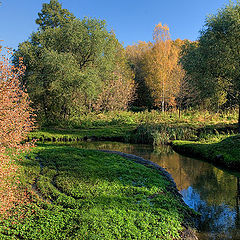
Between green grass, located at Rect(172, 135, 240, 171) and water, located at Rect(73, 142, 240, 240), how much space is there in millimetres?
853

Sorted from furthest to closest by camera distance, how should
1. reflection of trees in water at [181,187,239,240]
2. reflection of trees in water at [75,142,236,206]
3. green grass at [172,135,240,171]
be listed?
green grass at [172,135,240,171] → reflection of trees in water at [75,142,236,206] → reflection of trees in water at [181,187,239,240]

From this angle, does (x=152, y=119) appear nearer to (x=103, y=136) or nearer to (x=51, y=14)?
(x=103, y=136)

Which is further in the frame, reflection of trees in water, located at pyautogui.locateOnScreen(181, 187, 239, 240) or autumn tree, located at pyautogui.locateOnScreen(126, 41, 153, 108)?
autumn tree, located at pyautogui.locateOnScreen(126, 41, 153, 108)

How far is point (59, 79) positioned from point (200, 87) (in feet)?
48.3

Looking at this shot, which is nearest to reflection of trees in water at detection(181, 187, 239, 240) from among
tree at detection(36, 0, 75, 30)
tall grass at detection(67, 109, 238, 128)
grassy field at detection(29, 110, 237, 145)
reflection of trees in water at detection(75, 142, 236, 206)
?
reflection of trees in water at detection(75, 142, 236, 206)

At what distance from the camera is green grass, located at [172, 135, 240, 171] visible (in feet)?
45.4

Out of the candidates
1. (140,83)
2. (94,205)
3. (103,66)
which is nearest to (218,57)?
(103,66)

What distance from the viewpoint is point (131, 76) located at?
142 feet

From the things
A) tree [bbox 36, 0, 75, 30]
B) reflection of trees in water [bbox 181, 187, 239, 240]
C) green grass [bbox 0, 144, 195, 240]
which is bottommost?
reflection of trees in water [bbox 181, 187, 239, 240]

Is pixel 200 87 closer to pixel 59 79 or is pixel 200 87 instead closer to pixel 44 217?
pixel 59 79

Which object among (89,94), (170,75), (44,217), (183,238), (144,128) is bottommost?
(183,238)

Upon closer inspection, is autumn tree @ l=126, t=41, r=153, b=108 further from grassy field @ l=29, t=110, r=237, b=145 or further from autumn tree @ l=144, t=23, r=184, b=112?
grassy field @ l=29, t=110, r=237, b=145

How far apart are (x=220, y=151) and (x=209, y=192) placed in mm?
6498

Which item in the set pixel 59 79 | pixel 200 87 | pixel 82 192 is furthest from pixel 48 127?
pixel 82 192
